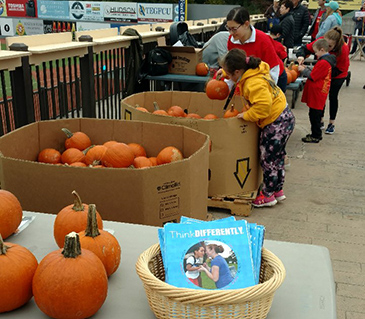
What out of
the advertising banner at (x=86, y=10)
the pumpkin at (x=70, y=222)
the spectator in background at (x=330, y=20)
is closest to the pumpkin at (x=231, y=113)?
the pumpkin at (x=70, y=222)

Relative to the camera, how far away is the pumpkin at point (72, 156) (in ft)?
11.0

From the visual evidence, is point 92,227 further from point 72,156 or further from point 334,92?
point 334,92

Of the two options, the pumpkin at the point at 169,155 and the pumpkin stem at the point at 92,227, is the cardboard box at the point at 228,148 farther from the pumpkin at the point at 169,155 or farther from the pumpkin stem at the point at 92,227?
the pumpkin stem at the point at 92,227

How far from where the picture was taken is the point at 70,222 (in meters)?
1.78

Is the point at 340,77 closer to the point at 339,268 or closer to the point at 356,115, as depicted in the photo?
the point at 356,115

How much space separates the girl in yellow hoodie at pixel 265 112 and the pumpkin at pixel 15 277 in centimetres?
297

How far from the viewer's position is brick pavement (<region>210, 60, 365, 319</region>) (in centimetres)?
360

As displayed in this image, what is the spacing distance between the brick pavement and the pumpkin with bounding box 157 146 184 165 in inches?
58.2

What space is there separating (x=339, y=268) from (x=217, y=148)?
1464mm

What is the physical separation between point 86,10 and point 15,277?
24.6 meters

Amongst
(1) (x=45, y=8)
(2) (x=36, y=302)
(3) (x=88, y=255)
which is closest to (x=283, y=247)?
(3) (x=88, y=255)

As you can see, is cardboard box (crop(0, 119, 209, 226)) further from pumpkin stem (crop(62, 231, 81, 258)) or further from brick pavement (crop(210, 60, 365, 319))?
brick pavement (crop(210, 60, 365, 319))

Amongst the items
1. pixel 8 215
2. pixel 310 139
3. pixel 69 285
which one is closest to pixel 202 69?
pixel 310 139

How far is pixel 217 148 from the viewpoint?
14.1 ft
